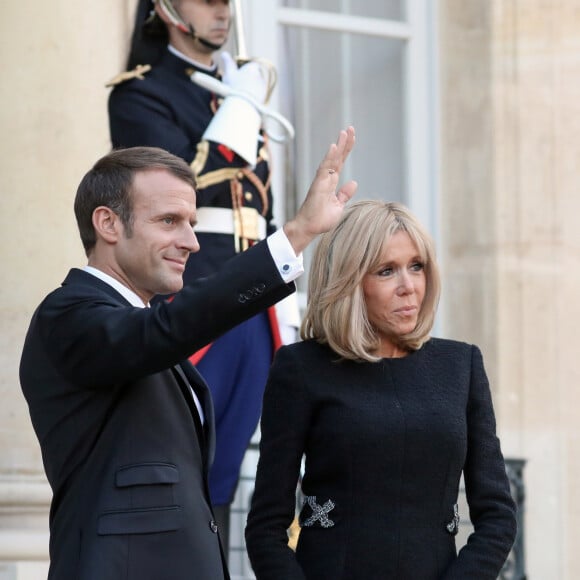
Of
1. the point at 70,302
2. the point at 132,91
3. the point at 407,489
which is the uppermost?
the point at 132,91

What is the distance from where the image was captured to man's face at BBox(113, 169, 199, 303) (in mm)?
3238

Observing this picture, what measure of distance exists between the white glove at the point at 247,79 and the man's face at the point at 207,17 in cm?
13

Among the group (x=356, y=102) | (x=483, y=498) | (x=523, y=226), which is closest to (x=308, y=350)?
(x=483, y=498)

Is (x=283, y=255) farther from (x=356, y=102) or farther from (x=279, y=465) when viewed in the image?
(x=356, y=102)

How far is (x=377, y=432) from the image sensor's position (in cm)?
355

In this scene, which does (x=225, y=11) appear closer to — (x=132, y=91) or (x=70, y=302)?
(x=132, y=91)

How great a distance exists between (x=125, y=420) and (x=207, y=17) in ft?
7.79

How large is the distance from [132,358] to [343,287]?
83 centimetres

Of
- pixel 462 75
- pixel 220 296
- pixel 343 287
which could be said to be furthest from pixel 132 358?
pixel 462 75

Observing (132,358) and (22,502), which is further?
(22,502)

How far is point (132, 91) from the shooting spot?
5.12 meters

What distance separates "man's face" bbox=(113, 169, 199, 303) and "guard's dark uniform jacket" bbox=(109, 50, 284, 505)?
1674mm

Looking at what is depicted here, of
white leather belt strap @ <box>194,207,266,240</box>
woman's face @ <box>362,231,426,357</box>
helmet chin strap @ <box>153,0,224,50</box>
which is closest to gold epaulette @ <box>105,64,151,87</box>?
helmet chin strap @ <box>153,0,224,50</box>

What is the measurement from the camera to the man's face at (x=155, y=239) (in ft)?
10.6
